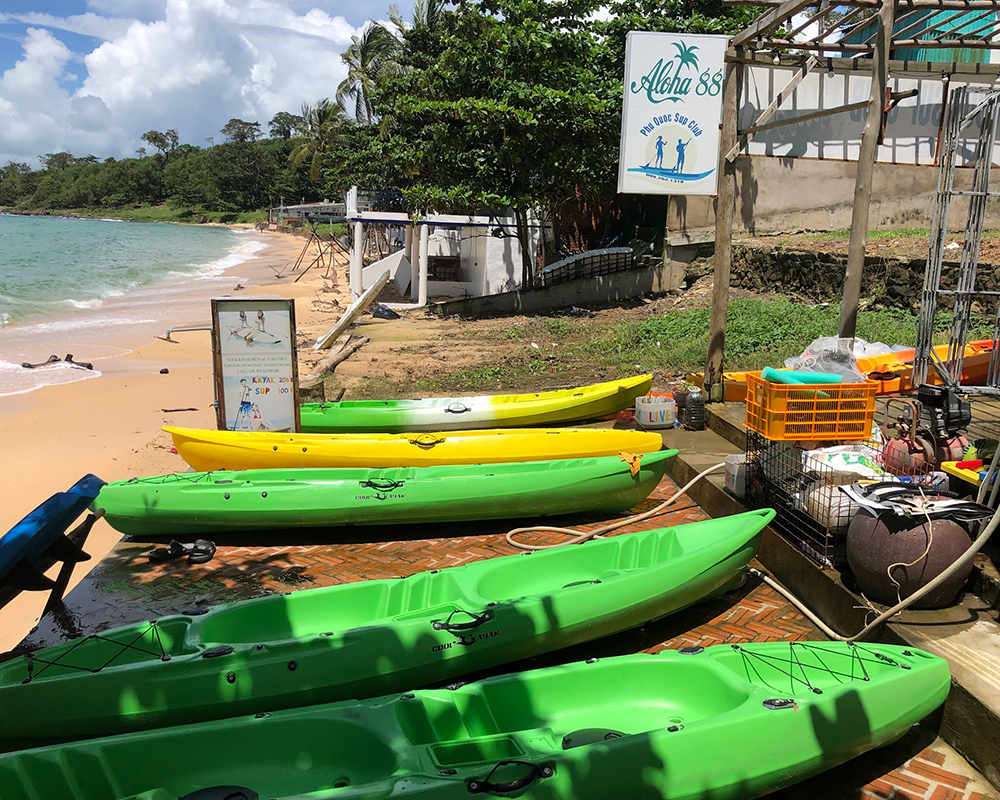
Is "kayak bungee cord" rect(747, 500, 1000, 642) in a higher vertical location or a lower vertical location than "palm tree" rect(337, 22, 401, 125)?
lower

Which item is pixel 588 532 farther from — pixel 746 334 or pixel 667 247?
pixel 667 247

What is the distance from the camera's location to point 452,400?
27.3 ft

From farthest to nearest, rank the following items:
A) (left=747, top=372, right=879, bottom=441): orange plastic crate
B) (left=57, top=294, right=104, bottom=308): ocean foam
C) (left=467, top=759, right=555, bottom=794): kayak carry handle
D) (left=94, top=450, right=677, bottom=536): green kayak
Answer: (left=57, top=294, right=104, bottom=308): ocean foam → (left=94, top=450, right=677, bottom=536): green kayak → (left=747, top=372, right=879, bottom=441): orange plastic crate → (left=467, top=759, right=555, bottom=794): kayak carry handle

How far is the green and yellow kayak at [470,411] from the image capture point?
8.06m

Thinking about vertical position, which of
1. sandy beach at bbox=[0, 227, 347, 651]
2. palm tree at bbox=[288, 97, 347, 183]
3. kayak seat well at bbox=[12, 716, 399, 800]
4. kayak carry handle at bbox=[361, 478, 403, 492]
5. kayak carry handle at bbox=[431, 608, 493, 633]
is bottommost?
sandy beach at bbox=[0, 227, 347, 651]

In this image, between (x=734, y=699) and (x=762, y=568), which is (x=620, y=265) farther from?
(x=734, y=699)

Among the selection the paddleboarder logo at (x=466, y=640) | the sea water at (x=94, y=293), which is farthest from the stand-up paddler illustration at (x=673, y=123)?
the sea water at (x=94, y=293)

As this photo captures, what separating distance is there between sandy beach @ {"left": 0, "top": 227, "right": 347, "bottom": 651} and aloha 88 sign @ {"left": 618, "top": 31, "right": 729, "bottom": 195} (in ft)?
23.4

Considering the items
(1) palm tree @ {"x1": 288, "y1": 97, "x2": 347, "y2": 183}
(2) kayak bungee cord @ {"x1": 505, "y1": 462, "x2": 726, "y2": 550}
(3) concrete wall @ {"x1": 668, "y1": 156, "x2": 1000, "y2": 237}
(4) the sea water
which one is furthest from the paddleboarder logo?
(1) palm tree @ {"x1": 288, "y1": 97, "x2": 347, "y2": 183}

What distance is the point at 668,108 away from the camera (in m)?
11.1

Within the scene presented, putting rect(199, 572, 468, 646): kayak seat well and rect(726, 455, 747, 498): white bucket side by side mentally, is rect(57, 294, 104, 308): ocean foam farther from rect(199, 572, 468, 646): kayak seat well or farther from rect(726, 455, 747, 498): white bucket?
rect(726, 455, 747, 498): white bucket

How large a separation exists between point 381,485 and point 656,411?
3.34 meters

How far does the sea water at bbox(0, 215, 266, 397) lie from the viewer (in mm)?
16520

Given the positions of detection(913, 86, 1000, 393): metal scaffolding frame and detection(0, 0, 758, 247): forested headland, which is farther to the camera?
detection(0, 0, 758, 247): forested headland
